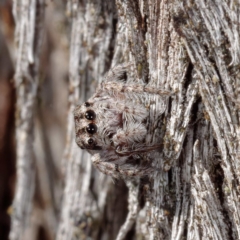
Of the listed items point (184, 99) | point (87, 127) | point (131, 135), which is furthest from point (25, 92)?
point (184, 99)

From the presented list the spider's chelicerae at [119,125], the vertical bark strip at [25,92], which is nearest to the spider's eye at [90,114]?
the spider's chelicerae at [119,125]

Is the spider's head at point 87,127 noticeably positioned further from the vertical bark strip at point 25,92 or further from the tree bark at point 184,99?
the vertical bark strip at point 25,92

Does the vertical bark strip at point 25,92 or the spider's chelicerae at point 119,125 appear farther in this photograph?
the vertical bark strip at point 25,92

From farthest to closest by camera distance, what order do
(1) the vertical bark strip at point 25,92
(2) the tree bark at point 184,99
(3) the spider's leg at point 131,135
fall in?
1. (1) the vertical bark strip at point 25,92
2. (3) the spider's leg at point 131,135
3. (2) the tree bark at point 184,99

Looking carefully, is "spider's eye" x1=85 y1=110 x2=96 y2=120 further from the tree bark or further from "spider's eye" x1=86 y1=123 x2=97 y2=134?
the tree bark

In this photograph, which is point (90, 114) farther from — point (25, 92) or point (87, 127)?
point (25, 92)

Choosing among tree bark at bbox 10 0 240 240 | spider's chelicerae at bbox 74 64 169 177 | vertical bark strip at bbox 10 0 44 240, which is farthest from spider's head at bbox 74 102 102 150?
vertical bark strip at bbox 10 0 44 240
